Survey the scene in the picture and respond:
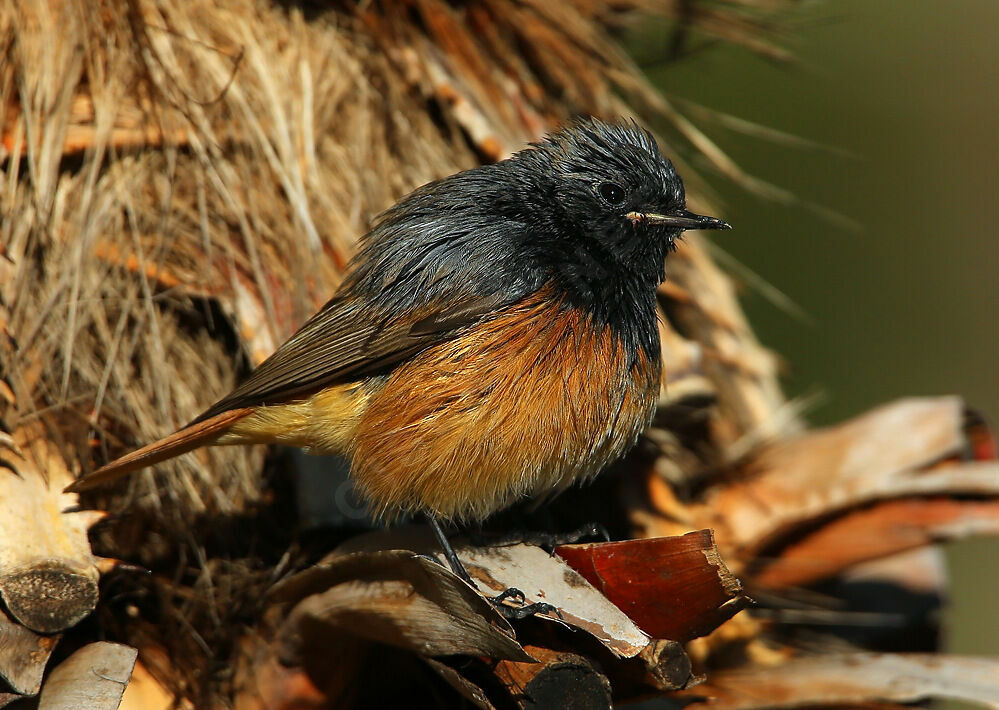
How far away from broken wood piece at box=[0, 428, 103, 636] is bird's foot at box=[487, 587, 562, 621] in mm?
1012

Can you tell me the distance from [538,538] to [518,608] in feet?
2.60

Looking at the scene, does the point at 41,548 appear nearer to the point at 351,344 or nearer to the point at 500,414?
the point at 351,344

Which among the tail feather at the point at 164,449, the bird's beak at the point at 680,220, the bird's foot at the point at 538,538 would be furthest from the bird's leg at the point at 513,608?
the bird's beak at the point at 680,220

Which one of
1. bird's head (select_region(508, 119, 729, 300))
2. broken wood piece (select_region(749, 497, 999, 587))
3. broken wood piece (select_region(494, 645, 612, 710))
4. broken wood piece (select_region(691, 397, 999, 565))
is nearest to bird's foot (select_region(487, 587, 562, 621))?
broken wood piece (select_region(494, 645, 612, 710))

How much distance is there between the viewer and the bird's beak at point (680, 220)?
330 centimetres

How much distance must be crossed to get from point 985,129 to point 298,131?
785cm

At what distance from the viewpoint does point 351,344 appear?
323 cm

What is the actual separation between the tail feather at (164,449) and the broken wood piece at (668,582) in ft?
3.70

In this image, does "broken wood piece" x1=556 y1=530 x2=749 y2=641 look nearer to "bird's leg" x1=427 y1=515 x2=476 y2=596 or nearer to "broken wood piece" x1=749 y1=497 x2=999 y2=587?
"bird's leg" x1=427 y1=515 x2=476 y2=596

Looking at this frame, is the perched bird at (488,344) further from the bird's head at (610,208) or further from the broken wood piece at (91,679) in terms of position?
the broken wood piece at (91,679)

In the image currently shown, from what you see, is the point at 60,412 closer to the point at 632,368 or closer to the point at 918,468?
the point at 632,368

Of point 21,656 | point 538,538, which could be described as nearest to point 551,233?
point 538,538

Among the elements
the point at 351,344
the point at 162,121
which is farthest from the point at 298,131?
the point at 351,344

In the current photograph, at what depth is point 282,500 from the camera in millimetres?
3377
